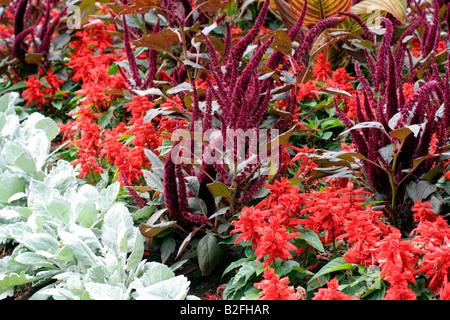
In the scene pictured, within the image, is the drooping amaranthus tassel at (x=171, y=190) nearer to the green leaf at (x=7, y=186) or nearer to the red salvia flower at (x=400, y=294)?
the red salvia flower at (x=400, y=294)

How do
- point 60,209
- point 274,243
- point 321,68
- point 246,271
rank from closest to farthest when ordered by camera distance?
point 274,243 < point 246,271 < point 60,209 < point 321,68

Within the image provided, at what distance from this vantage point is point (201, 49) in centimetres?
260

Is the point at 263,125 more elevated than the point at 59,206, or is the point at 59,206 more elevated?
the point at 263,125

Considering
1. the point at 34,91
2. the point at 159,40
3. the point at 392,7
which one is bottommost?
the point at 34,91

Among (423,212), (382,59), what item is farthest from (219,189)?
(382,59)

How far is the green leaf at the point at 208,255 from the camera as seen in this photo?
1.50 metres

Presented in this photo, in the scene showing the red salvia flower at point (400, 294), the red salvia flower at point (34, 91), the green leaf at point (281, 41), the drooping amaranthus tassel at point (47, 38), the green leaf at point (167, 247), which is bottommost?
the green leaf at point (167, 247)

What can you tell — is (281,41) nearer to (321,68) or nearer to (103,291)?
(321,68)

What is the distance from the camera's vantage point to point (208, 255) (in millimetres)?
1503

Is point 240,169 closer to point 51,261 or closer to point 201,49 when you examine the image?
point 51,261

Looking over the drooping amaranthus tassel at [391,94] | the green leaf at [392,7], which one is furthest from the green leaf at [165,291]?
the green leaf at [392,7]

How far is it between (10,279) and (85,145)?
71cm

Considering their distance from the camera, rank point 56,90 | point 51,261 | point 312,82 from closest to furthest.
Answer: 1. point 51,261
2. point 312,82
3. point 56,90
